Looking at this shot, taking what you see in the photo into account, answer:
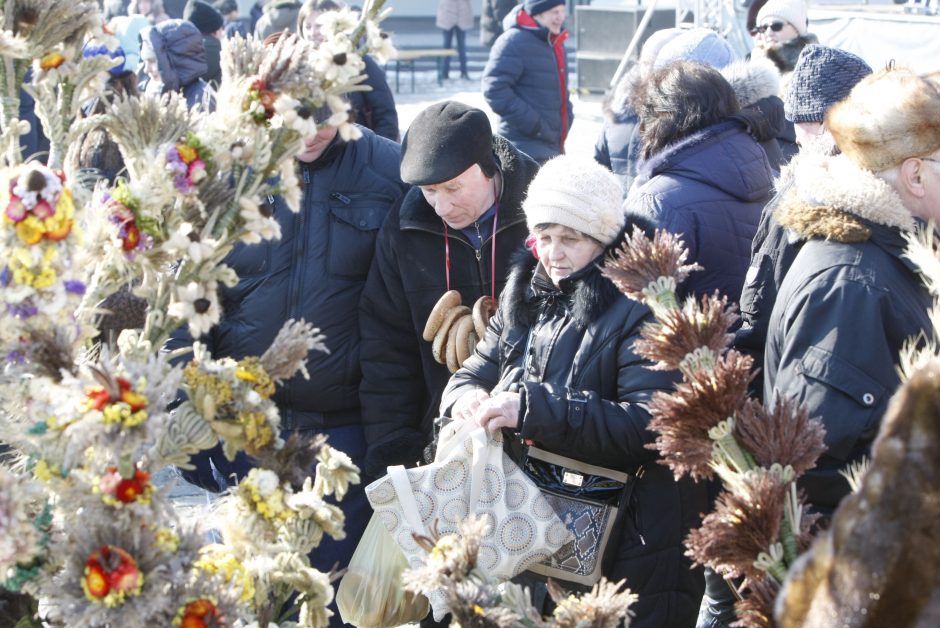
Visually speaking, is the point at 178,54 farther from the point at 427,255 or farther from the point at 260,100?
the point at 260,100

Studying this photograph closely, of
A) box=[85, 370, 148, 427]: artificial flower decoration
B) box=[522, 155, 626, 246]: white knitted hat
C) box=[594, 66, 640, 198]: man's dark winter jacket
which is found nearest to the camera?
box=[85, 370, 148, 427]: artificial flower decoration

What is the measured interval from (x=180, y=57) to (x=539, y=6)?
2.32 meters

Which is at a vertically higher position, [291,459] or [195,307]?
[195,307]

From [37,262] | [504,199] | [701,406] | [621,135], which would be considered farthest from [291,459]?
[621,135]

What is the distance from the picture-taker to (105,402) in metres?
1.37

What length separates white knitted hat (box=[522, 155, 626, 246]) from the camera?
8.43 feet

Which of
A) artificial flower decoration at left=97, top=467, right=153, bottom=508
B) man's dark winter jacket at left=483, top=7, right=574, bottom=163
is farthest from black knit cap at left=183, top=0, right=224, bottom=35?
artificial flower decoration at left=97, top=467, right=153, bottom=508

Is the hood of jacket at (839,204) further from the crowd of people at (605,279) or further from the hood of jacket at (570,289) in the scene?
the hood of jacket at (570,289)

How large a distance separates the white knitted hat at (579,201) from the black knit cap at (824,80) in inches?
47.2

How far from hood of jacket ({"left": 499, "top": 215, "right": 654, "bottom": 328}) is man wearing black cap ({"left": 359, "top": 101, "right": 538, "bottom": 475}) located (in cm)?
32

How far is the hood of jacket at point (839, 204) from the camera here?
221cm

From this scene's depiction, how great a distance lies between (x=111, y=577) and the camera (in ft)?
4.51

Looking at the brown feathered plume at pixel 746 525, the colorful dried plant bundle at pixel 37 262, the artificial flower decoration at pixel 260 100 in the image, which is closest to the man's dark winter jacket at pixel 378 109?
the artificial flower decoration at pixel 260 100

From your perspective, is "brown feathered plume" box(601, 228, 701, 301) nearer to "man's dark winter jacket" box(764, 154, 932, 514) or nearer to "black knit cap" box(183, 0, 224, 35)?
"man's dark winter jacket" box(764, 154, 932, 514)
